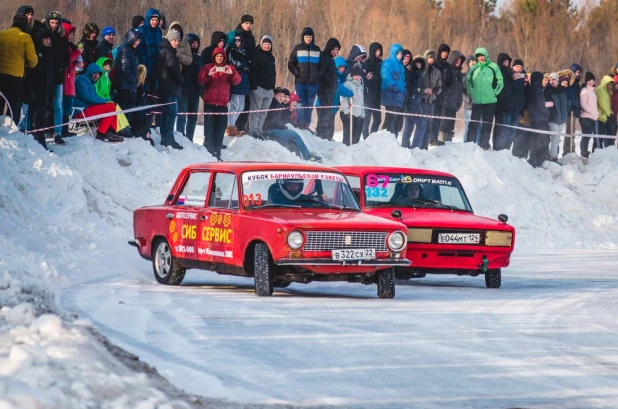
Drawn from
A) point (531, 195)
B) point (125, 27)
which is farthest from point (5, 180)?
point (125, 27)

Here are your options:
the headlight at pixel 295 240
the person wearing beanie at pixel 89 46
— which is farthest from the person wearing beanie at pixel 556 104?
the headlight at pixel 295 240

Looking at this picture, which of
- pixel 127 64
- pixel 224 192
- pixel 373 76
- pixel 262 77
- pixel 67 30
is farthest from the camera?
pixel 373 76

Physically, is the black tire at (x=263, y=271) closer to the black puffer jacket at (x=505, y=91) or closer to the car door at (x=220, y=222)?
the car door at (x=220, y=222)

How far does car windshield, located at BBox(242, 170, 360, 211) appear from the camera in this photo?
13.3 meters

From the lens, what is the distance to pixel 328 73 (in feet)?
80.9

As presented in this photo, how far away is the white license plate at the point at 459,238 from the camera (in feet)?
47.2

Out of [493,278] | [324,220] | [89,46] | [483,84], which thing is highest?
[89,46]

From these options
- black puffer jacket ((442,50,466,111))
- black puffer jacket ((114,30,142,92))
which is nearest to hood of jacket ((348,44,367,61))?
black puffer jacket ((442,50,466,111))

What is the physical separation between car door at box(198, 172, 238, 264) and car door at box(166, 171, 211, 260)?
0.12m

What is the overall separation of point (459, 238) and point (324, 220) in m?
2.49

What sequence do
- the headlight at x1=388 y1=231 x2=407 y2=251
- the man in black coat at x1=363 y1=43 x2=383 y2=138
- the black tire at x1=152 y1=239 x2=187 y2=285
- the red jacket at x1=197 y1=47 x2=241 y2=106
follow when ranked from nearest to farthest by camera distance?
the headlight at x1=388 y1=231 x2=407 y2=251
the black tire at x1=152 y1=239 x2=187 y2=285
the red jacket at x1=197 y1=47 x2=241 y2=106
the man in black coat at x1=363 y1=43 x2=383 y2=138

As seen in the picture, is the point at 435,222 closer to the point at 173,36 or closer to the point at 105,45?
the point at 105,45

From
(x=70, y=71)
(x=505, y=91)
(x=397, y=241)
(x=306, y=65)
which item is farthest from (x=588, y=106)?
(x=397, y=241)

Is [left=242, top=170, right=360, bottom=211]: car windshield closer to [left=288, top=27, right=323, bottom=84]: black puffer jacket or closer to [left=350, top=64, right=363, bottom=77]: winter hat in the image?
[left=288, top=27, right=323, bottom=84]: black puffer jacket
